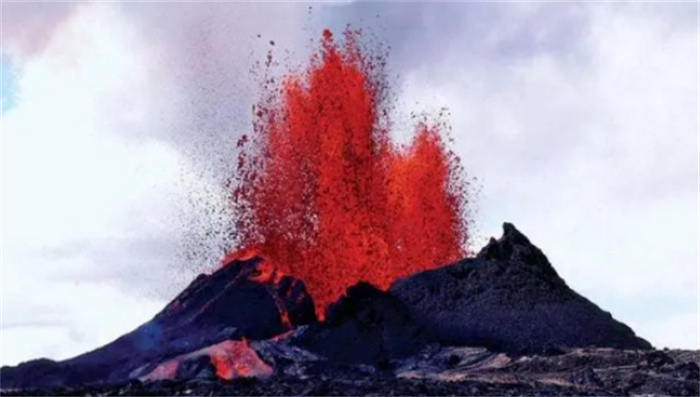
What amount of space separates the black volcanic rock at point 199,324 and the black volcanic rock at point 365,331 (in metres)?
2.30

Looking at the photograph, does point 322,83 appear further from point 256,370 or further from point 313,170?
point 256,370

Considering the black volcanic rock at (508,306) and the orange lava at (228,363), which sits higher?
the black volcanic rock at (508,306)

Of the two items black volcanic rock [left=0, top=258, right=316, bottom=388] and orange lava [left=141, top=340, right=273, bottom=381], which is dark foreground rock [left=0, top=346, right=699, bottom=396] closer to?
orange lava [left=141, top=340, right=273, bottom=381]

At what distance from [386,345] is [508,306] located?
22.7ft

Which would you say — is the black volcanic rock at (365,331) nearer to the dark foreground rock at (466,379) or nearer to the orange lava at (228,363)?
the dark foreground rock at (466,379)

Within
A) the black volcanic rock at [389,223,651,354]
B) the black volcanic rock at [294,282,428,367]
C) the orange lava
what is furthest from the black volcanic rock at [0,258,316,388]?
the black volcanic rock at [389,223,651,354]

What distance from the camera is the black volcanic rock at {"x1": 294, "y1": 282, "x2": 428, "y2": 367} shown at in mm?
42062

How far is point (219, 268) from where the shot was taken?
4950 cm

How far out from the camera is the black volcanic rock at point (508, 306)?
45.8 meters

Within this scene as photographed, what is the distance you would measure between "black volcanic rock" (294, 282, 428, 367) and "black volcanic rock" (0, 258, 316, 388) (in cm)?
230

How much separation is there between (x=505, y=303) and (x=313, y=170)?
12.5 m

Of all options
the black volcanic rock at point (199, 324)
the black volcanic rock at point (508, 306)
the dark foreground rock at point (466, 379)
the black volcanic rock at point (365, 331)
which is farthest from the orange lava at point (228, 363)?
the black volcanic rock at point (508, 306)

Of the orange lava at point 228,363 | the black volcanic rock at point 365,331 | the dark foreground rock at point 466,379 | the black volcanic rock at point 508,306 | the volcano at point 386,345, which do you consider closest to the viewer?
the dark foreground rock at point 466,379

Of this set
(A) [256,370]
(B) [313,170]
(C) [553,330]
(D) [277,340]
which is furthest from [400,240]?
(A) [256,370]
